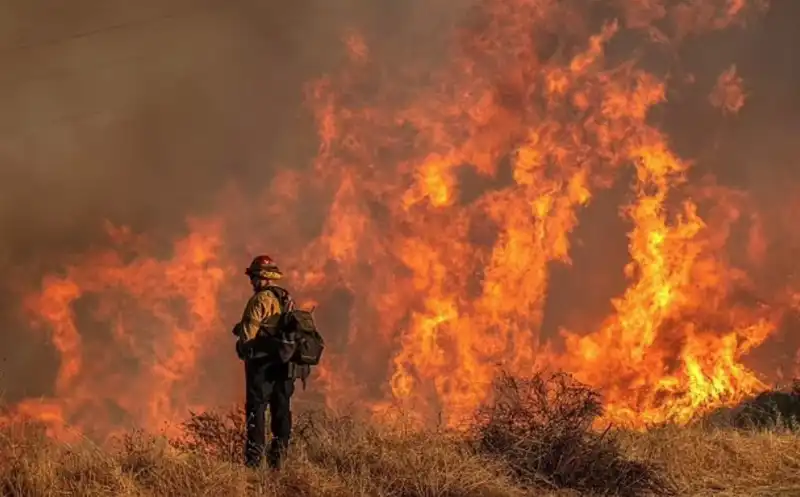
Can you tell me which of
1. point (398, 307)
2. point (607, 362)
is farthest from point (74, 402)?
point (607, 362)

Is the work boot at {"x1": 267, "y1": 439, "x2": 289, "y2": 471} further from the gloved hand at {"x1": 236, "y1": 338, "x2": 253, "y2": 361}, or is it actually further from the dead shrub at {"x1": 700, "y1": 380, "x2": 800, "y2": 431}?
the dead shrub at {"x1": 700, "y1": 380, "x2": 800, "y2": 431}

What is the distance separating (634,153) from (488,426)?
1329 cm

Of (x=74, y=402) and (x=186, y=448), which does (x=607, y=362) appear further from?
(x=74, y=402)

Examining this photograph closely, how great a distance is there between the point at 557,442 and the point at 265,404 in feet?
10.0

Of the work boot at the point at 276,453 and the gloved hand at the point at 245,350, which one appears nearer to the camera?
the work boot at the point at 276,453

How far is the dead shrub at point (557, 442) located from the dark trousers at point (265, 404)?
2173mm

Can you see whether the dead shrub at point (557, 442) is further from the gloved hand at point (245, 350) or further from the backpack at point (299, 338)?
the gloved hand at point (245, 350)

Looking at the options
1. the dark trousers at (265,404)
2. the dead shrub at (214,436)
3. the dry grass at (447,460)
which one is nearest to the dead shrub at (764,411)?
the dry grass at (447,460)

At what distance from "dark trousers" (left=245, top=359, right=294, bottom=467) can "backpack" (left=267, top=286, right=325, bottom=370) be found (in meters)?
0.19

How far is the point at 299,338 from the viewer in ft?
23.7

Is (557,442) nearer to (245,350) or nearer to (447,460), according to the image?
(447,460)

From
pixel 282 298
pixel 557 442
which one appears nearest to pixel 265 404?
pixel 282 298

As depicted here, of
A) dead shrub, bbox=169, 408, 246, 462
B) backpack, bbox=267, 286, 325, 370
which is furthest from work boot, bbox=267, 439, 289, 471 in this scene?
backpack, bbox=267, 286, 325, 370

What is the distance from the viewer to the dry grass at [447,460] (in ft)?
20.8
